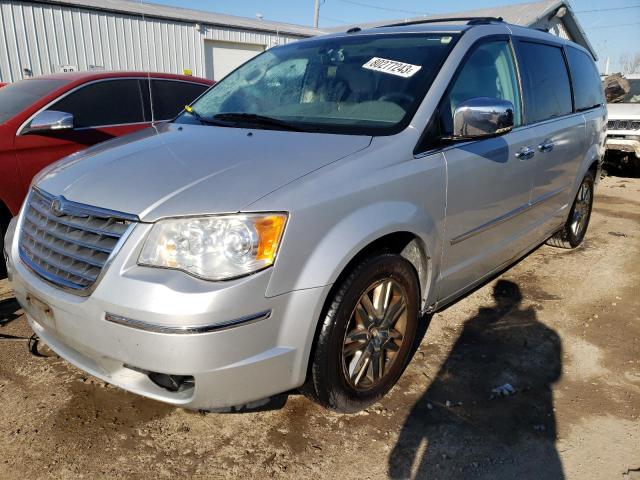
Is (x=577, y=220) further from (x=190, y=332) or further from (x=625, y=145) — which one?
(x=625, y=145)

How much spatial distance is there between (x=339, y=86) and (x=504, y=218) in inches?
52.4

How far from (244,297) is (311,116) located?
1.27 metres

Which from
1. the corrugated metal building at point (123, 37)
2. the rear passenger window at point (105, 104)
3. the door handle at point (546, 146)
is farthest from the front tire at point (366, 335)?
the corrugated metal building at point (123, 37)

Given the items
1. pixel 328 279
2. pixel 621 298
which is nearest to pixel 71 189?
pixel 328 279

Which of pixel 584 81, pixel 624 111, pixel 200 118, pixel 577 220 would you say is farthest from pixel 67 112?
pixel 624 111

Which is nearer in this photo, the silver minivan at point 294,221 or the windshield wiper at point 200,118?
the silver minivan at point 294,221

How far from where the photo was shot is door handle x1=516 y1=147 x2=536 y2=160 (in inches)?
127

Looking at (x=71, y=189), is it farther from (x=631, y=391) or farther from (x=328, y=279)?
(x=631, y=391)

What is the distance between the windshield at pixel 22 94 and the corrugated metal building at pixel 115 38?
649cm

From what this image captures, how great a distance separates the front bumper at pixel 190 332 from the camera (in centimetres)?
180

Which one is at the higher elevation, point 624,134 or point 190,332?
point 190,332

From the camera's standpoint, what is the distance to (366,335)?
2.40 metres

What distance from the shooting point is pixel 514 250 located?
3592 millimetres

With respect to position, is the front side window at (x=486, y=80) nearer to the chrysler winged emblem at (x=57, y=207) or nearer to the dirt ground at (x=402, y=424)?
the dirt ground at (x=402, y=424)
